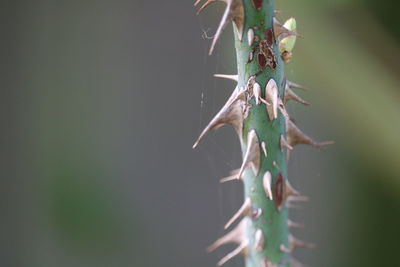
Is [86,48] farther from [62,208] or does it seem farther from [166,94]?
[62,208]

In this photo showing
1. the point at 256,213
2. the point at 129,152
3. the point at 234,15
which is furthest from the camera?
the point at 129,152

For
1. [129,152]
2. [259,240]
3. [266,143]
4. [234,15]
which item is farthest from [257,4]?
[129,152]

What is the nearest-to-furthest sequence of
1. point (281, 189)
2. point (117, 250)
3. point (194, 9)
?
point (281, 189) < point (194, 9) < point (117, 250)

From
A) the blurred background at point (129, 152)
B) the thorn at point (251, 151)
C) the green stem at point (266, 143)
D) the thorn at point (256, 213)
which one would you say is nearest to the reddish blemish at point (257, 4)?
the green stem at point (266, 143)

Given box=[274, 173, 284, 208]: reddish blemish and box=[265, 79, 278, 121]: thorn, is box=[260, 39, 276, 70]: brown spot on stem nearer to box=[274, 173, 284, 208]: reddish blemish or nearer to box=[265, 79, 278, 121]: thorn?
box=[265, 79, 278, 121]: thorn

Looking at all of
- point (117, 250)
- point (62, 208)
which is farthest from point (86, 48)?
point (117, 250)

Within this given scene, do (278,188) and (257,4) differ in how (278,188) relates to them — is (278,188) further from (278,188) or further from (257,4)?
(257,4)
